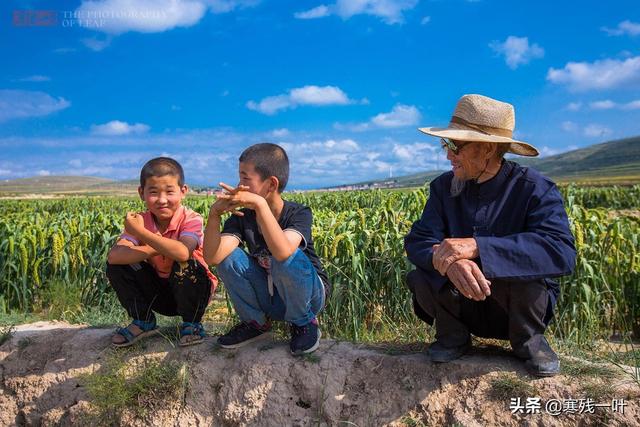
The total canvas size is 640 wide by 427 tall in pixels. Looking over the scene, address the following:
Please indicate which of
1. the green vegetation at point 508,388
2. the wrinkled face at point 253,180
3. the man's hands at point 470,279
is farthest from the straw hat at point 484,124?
the green vegetation at point 508,388

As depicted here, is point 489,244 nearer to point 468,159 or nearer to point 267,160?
point 468,159

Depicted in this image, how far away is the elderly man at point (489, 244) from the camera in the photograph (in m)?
2.61

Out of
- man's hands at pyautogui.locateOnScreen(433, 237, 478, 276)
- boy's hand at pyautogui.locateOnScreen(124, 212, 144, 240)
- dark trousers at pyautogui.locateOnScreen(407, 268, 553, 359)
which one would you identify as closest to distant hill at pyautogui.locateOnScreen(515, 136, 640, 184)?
dark trousers at pyautogui.locateOnScreen(407, 268, 553, 359)

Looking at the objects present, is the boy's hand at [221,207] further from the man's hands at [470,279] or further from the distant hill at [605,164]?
the distant hill at [605,164]

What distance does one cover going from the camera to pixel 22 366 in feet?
13.2

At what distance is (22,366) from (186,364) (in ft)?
4.89

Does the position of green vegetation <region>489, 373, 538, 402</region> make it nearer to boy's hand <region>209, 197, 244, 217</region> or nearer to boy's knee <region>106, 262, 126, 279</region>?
boy's hand <region>209, 197, 244, 217</region>

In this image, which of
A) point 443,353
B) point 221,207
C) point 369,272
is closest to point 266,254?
point 221,207

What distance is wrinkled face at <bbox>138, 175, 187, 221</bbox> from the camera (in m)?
3.44

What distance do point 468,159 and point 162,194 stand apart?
6.32 feet

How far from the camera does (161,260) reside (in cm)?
360

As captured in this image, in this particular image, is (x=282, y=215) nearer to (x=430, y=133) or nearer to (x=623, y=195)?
(x=430, y=133)

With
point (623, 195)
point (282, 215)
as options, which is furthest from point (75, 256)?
point (623, 195)

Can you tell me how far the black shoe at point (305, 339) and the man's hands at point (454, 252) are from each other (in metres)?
1.07
